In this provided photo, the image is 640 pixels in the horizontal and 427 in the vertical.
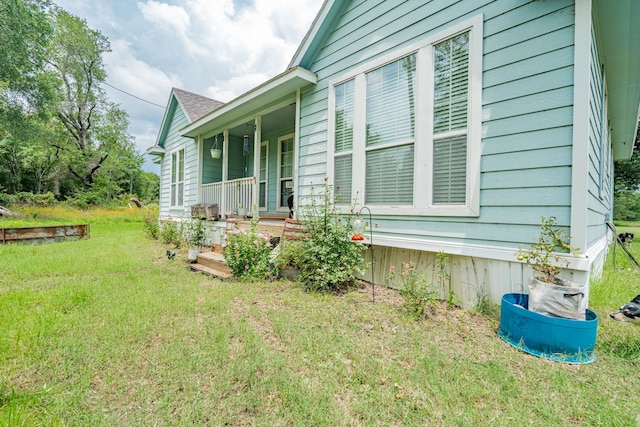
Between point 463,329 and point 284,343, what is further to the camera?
point 463,329

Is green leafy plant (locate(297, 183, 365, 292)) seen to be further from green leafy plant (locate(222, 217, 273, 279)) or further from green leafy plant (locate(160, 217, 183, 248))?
green leafy plant (locate(160, 217, 183, 248))

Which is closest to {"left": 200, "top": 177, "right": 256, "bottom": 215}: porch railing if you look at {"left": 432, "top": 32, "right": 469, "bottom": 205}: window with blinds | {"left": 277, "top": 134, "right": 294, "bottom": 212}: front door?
{"left": 277, "top": 134, "right": 294, "bottom": 212}: front door

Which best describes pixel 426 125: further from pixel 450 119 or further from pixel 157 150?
pixel 157 150

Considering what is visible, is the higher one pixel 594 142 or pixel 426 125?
pixel 426 125

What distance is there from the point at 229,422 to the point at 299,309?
1.68 meters

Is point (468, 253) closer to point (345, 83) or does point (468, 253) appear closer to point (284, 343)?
point (284, 343)

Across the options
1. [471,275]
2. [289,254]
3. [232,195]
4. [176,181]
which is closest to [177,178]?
[176,181]

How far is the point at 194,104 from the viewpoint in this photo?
9.95 metres

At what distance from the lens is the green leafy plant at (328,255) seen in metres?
3.83

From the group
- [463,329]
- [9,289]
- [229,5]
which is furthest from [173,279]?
[229,5]

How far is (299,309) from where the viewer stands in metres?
3.23

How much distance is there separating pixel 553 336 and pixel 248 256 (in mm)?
3811

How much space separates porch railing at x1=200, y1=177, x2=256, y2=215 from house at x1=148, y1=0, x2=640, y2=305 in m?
1.77

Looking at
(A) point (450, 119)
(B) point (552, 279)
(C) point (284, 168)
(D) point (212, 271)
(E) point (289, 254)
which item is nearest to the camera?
(B) point (552, 279)
